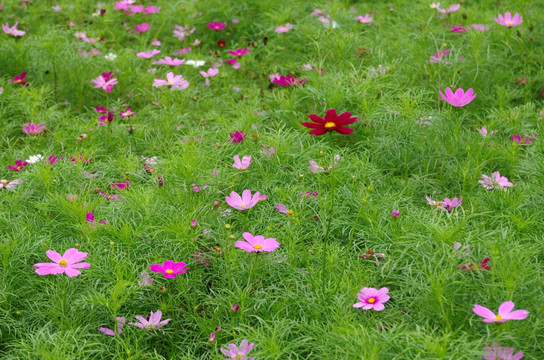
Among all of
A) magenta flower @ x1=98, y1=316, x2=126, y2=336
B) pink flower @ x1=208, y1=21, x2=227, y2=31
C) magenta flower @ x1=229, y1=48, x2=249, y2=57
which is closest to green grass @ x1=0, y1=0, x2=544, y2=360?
magenta flower @ x1=98, y1=316, x2=126, y2=336

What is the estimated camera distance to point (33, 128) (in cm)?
262

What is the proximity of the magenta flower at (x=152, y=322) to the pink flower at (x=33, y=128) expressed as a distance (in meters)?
1.26

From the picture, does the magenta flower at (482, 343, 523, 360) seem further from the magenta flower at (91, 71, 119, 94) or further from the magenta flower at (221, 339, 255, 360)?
the magenta flower at (91, 71, 119, 94)

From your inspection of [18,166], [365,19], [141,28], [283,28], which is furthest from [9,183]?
[365,19]

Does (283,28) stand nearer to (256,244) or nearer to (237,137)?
(237,137)

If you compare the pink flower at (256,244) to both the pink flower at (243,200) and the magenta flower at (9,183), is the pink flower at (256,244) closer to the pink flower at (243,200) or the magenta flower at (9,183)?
the pink flower at (243,200)

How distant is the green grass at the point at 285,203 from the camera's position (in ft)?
5.12

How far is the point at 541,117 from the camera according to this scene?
8.50 feet

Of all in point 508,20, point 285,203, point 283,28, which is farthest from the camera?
point 283,28

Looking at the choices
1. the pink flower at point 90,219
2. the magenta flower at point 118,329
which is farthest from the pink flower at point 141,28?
the magenta flower at point 118,329

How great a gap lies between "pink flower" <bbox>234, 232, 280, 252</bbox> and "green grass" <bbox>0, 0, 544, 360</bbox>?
71mm

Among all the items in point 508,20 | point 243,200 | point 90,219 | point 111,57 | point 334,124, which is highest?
point 334,124

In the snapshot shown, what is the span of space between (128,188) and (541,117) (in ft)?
5.95

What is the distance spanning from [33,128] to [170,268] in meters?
1.31
